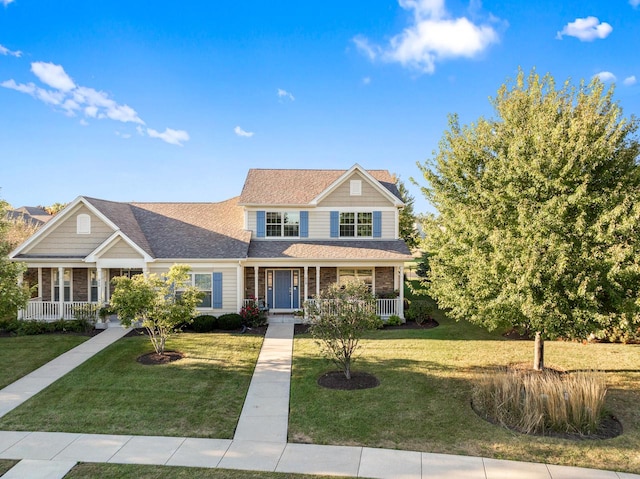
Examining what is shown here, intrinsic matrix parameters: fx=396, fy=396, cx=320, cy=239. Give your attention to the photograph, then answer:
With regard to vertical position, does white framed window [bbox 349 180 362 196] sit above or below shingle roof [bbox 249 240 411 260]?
above

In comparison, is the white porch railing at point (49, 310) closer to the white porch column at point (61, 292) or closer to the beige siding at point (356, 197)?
the white porch column at point (61, 292)

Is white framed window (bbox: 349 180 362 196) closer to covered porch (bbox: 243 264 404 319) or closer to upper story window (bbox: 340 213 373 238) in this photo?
upper story window (bbox: 340 213 373 238)

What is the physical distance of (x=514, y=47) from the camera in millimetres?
14648

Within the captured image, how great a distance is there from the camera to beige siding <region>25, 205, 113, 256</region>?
1912 cm

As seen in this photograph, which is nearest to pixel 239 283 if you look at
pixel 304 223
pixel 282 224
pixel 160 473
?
pixel 282 224

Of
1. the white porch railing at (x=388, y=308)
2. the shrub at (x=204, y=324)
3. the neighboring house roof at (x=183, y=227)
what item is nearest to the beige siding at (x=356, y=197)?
the neighboring house roof at (x=183, y=227)

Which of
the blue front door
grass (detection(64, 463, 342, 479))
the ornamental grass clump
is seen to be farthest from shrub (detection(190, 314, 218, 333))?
the ornamental grass clump

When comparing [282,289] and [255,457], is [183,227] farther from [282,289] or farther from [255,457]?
[255,457]

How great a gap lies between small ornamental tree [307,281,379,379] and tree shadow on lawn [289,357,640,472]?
1208mm

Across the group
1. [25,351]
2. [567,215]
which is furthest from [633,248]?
[25,351]

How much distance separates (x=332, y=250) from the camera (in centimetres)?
2047

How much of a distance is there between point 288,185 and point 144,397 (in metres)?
15.0

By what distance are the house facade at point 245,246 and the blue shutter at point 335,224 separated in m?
0.05

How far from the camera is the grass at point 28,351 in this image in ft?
40.0
